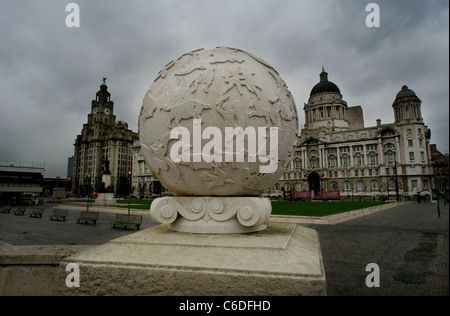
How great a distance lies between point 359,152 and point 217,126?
6675 cm

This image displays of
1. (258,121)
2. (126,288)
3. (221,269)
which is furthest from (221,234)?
(258,121)

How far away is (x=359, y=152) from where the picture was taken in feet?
204

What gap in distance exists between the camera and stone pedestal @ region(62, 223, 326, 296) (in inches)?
104

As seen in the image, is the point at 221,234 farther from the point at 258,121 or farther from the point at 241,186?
the point at 258,121

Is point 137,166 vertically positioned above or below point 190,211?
above

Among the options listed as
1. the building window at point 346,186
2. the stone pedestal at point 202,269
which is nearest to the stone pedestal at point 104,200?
the stone pedestal at point 202,269

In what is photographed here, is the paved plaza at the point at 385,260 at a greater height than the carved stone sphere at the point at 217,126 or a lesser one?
lesser

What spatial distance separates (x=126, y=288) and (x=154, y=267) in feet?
1.40

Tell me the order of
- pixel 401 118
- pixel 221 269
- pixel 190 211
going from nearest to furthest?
pixel 221 269, pixel 190 211, pixel 401 118

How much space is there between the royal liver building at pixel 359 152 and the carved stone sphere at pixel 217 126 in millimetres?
56470

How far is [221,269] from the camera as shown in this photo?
2771 mm

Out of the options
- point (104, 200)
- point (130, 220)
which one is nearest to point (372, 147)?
point (104, 200)

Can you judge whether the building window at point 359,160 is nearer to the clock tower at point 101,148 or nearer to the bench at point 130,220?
the bench at point 130,220

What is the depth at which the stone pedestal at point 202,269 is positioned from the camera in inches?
104
